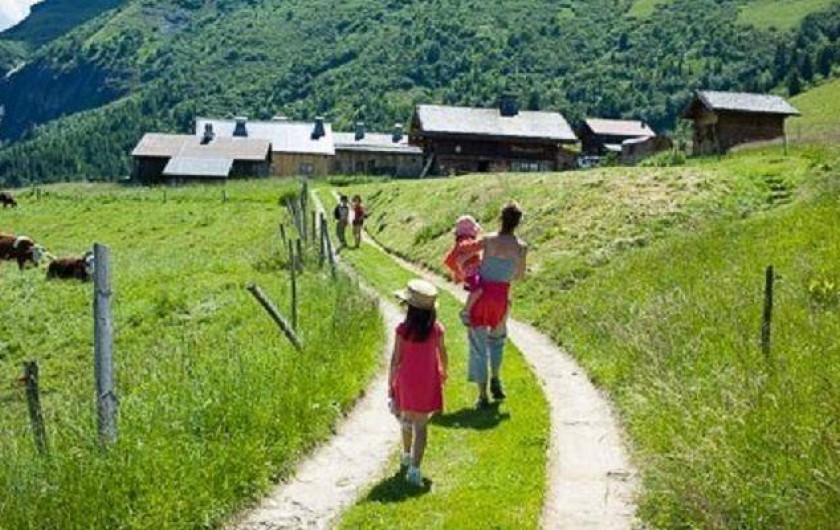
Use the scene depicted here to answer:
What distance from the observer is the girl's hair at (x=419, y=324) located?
387 inches

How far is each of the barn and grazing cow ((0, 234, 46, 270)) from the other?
63.9m

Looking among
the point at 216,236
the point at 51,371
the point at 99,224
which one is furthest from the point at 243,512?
the point at 99,224

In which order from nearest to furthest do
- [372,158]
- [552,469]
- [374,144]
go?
[552,469]
[372,158]
[374,144]

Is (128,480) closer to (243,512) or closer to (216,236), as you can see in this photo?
(243,512)

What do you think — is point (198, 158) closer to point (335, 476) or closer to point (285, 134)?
point (285, 134)

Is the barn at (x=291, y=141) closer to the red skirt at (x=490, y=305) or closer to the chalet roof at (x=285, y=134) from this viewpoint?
the chalet roof at (x=285, y=134)

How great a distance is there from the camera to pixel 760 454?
25.3ft

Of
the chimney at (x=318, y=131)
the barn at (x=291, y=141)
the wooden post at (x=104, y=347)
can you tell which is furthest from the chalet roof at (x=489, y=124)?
the wooden post at (x=104, y=347)

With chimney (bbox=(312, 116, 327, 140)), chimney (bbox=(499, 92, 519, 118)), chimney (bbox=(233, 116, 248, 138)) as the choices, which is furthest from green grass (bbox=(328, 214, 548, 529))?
chimney (bbox=(312, 116, 327, 140))

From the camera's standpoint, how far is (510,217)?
1221 cm

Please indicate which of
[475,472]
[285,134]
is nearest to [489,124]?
[285,134]

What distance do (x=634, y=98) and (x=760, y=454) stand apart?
194 m

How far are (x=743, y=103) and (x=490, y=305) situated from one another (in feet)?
184

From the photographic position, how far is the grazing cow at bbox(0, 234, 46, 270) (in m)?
34.9
